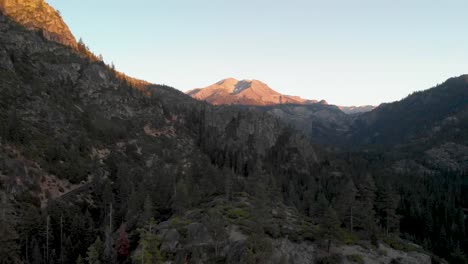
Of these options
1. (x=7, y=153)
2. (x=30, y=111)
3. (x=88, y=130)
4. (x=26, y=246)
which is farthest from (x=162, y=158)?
(x=26, y=246)

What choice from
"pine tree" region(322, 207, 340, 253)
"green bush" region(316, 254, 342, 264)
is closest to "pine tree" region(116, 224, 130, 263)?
"green bush" region(316, 254, 342, 264)

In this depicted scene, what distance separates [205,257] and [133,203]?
35.1m

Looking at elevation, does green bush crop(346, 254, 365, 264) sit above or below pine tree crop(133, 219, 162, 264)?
below

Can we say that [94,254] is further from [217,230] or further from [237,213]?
[237,213]

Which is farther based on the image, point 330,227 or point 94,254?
point 330,227

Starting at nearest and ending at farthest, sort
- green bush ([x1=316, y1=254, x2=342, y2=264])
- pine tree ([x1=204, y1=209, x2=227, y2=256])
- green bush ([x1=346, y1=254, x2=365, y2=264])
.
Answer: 1. pine tree ([x1=204, y1=209, x2=227, y2=256])
2. green bush ([x1=316, y1=254, x2=342, y2=264])
3. green bush ([x1=346, y1=254, x2=365, y2=264])

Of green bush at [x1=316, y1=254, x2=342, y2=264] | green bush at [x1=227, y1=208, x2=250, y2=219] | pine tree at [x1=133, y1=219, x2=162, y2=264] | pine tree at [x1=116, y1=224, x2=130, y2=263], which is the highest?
pine tree at [x1=133, y1=219, x2=162, y2=264]

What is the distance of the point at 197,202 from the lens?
8475 centimetres

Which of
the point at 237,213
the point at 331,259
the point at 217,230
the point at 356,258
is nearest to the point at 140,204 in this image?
the point at 237,213

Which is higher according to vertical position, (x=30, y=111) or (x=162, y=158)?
(x=30, y=111)

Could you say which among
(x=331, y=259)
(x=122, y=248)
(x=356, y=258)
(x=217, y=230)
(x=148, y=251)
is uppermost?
(x=217, y=230)

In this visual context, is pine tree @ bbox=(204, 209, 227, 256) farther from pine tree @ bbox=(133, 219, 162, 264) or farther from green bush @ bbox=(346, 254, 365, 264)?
green bush @ bbox=(346, 254, 365, 264)

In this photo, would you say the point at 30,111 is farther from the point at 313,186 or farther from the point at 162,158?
the point at 313,186

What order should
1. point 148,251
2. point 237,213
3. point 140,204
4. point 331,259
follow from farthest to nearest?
1. point 140,204
2. point 237,213
3. point 331,259
4. point 148,251
